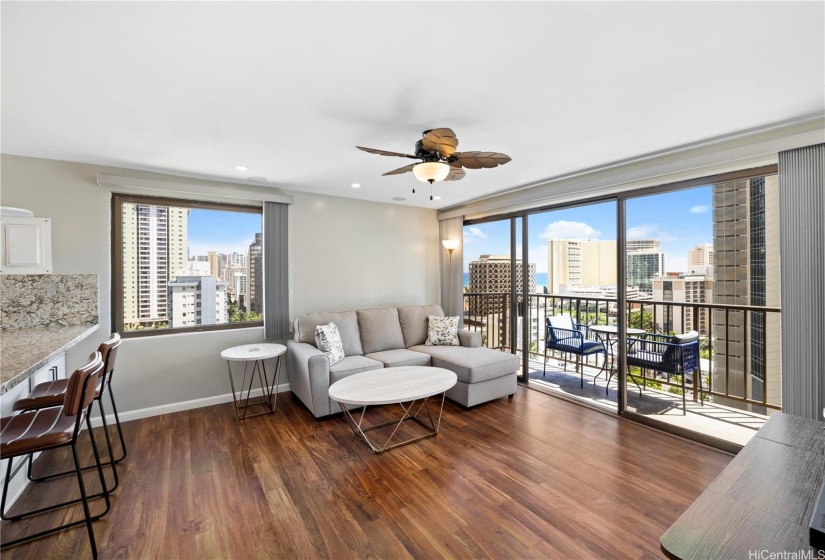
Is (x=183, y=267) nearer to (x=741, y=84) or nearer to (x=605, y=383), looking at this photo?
(x=741, y=84)

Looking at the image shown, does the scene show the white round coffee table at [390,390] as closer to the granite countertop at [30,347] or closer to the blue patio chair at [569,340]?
the granite countertop at [30,347]

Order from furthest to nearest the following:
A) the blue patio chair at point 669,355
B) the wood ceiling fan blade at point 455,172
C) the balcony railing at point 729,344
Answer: the blue patio chair at point 669,355 < the balcony railing at point 729,344 < the wood ceiling fan blade at point 455,172

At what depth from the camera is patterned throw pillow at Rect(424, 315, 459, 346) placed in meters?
4.53

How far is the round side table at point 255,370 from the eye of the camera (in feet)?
11.3

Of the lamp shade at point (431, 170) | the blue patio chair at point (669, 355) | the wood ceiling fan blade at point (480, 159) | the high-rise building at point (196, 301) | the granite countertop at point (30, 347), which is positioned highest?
the wood ceiling fan blade at point (480, 159)

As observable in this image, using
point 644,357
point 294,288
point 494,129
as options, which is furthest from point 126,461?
point 644,357

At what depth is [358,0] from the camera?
1321mm

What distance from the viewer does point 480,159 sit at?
2355mm

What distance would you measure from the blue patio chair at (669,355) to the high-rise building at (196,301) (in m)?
4.44

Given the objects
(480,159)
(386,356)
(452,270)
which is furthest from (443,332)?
(480,159)

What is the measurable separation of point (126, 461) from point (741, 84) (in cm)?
472

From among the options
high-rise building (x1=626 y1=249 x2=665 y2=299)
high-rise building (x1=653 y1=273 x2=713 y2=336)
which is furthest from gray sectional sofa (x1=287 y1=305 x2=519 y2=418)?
high-rise building (x1=653 y1=273 x2=713 y2=336)

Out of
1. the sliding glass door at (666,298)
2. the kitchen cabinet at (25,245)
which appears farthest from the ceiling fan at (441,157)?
the kitchen cabinet at (25,245)

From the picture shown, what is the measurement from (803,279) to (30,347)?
5040 mm
